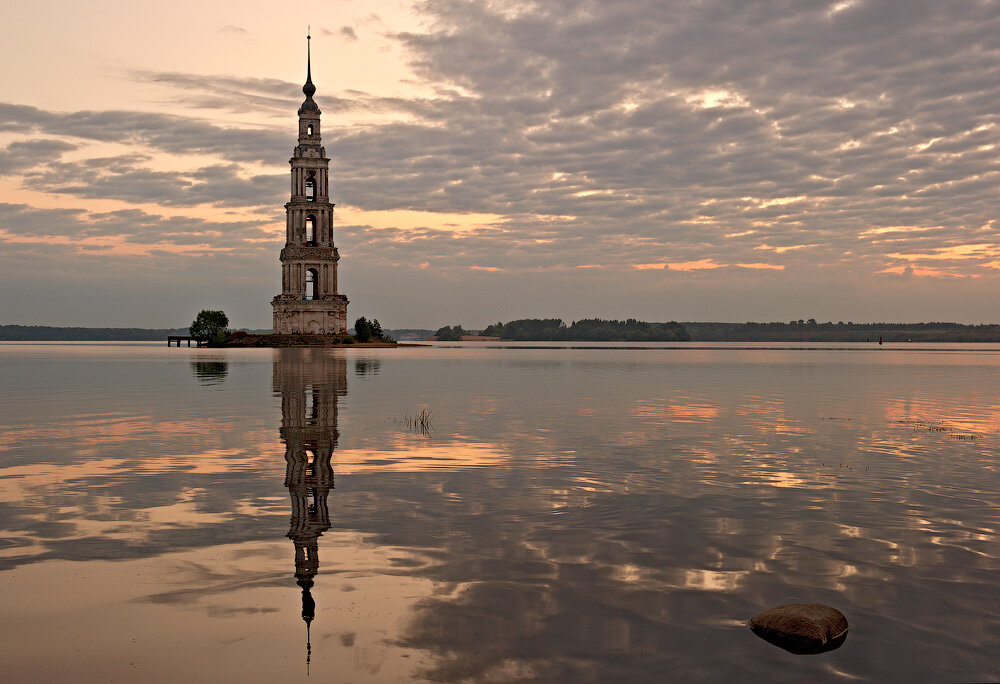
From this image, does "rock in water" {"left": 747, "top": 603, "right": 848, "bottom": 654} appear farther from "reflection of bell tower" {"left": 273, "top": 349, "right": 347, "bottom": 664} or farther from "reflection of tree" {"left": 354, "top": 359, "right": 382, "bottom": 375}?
"reflection of tree" {"left": 354, "top": 359, "right": 382, "bottom": 375}

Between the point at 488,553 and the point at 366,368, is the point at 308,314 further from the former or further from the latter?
the point at 488,553

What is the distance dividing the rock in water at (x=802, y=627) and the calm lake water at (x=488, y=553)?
0.65 ft

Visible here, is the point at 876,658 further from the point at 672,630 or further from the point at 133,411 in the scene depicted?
the point at 133,411

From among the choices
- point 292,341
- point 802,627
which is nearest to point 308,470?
point 802,627

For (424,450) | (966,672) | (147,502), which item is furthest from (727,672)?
(424,450)

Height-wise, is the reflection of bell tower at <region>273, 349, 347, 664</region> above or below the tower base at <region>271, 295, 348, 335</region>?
below

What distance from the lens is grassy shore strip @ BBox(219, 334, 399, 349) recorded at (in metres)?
183

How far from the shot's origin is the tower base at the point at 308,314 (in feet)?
603

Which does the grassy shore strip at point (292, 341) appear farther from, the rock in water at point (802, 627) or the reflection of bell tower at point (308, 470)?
the rock in water at point (802, 627)

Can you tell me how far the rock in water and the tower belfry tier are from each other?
181 meters

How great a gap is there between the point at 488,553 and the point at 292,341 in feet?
581

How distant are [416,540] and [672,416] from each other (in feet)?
75.8

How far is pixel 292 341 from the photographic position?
600ft

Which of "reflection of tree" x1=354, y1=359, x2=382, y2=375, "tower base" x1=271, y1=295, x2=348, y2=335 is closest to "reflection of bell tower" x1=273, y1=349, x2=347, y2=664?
"reflection of tree" x1=354, y1=359, x2=382, y2=375
